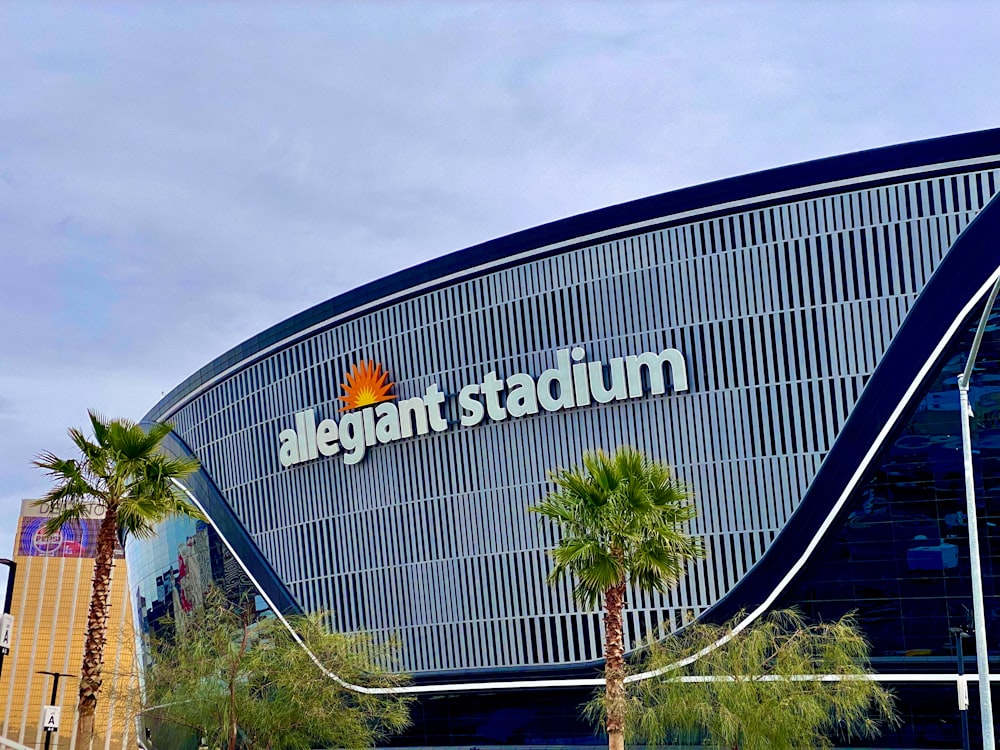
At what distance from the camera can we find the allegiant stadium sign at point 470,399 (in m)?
44.8

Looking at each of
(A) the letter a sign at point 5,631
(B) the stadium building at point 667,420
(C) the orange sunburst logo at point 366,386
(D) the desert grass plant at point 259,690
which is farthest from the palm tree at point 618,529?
(C) the orange sunburst logo at point 366,386

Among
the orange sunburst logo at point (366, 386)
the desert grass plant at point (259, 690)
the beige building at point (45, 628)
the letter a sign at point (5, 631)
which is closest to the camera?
the letter a sign at point (5, 631)

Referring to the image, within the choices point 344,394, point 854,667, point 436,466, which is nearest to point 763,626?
point 854,667

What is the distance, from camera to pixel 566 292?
46.7 m

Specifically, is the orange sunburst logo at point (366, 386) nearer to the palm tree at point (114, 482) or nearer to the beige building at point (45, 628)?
the palm tree at point (114, 482)

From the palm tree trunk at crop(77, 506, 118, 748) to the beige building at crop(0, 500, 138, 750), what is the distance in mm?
85709

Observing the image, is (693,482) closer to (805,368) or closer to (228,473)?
(805,368)

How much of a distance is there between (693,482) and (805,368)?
5.45 m

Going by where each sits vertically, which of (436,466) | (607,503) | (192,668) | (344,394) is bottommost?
(192,668)

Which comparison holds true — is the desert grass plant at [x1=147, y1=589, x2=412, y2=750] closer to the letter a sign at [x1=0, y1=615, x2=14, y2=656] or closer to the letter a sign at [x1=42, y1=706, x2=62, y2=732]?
the letter a sign at [x1=0, y1=615, x2=14, y2=656]

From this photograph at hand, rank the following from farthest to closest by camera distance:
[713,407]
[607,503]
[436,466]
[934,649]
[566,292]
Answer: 1. [436,466]
2. [566,292]
3. [713,407]
4. [934,649]
5. [607,503]

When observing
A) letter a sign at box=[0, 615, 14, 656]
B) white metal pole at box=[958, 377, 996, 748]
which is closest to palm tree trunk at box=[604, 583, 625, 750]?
white metal pole at box=[958, 377, 996, 748]

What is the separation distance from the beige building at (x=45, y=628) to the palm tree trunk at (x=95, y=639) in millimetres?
85709

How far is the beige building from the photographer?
115062 millimetres
